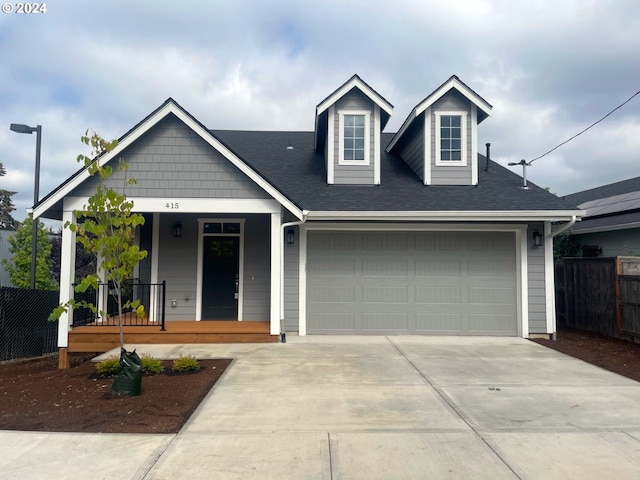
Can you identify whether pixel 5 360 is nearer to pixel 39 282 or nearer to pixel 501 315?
pixel 39 282

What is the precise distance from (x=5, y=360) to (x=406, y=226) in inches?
322

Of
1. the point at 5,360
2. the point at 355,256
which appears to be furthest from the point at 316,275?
the point at 5,360

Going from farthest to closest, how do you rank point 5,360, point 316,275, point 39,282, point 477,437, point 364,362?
1. point 39,282
2. point 316,275
3. point 5,360
4. point 364,362
5. point 477,437

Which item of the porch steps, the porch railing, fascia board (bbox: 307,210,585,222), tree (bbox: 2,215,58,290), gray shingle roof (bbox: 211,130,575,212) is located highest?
gray shingle roof (bbox: 211,130,575,212)

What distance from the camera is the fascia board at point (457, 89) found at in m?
10.1

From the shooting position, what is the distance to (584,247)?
581 inches

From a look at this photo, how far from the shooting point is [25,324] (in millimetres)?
8438

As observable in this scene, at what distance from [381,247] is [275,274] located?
2.61 metres

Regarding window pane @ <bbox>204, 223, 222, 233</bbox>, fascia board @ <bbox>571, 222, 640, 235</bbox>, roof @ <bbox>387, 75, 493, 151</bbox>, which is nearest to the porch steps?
window pane @ <bbox>204, 223, 222, 233</bbox>

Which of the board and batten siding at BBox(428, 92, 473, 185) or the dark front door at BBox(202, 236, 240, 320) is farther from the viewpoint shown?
the board and batten siding at BBox(428, 92, 473, 185)

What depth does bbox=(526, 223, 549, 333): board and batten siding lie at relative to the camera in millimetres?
9305

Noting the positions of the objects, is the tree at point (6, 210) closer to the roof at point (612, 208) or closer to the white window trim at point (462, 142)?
the white window trim at point (462, 142)

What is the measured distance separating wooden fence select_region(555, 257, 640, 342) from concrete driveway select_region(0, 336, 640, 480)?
303cm

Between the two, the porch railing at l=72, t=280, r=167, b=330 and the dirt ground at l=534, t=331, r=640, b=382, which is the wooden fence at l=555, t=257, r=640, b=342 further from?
the porch railing at l=72, t=280, r=167, b=330
